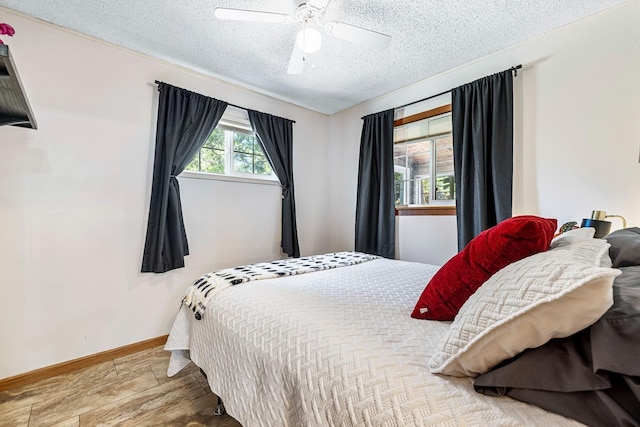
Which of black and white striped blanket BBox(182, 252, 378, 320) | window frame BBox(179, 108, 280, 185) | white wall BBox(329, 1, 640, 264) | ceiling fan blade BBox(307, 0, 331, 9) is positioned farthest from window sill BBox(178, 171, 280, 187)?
white wall BBox(329, 1, 640, 264)

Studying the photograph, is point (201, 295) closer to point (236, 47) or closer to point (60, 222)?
point (60, 222)

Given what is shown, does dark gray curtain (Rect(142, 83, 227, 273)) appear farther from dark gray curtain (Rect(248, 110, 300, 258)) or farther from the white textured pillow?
the white textured pillow

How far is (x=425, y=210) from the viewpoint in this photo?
2846 millimetres

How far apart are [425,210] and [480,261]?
1960mm

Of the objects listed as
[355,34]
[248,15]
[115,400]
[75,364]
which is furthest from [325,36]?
[75,364]

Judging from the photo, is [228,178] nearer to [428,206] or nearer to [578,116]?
[428,206]

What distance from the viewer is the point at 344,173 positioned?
142 inches

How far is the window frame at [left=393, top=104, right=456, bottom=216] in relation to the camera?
270 centimetres

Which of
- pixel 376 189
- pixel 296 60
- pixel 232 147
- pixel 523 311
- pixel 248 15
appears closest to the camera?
pixel 523 311

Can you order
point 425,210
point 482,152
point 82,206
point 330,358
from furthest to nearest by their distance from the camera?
point 425,210 → point 482,152 → point 82,206 → point 330,358

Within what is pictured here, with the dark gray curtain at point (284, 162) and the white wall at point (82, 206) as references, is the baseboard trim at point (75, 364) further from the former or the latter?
the dark gray curtain at point (284, 162)

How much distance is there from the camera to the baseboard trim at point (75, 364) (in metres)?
1.84

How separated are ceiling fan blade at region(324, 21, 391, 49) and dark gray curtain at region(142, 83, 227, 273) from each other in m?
1.49

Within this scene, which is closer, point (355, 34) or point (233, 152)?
point (355, 34)
